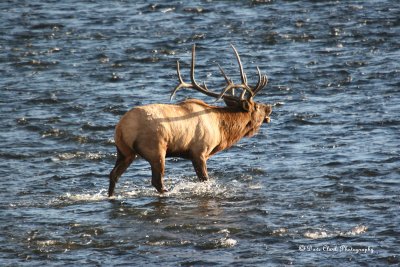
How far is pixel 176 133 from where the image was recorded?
13.3 metres

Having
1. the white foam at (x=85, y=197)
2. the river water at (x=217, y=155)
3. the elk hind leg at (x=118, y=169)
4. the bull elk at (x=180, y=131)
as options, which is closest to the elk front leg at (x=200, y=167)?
the bull elk at (x=180, y=131)

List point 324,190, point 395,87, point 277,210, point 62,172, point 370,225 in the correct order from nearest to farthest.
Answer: point 370,225 → point 277,210 → point 324,190 → point 62,172 → point 395,87

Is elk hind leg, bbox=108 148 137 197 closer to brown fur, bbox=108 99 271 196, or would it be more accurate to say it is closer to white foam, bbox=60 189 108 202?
brown fur, bbox=108 99 271 196

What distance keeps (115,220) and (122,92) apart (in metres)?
7.42

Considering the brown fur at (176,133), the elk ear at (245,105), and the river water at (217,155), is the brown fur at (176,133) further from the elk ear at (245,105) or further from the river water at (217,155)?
the river water at (217,155)

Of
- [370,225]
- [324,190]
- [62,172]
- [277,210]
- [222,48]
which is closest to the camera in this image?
[370,225]

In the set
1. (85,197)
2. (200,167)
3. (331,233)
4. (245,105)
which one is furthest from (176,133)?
Answer: (331,233)

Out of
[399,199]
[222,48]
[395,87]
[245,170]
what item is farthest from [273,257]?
[222,48]

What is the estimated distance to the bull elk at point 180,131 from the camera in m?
12.9

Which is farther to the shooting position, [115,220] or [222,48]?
[222,48]

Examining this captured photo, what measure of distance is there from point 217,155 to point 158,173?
2.73 meters

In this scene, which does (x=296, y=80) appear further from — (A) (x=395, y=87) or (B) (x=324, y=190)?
(B) (x=324, y=190)

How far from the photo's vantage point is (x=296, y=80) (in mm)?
20047

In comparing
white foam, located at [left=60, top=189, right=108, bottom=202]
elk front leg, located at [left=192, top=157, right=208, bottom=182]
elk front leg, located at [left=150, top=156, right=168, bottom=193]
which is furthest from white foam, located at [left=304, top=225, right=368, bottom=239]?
white foam, located at [left=60, top=189, right=108, bottom=202]
